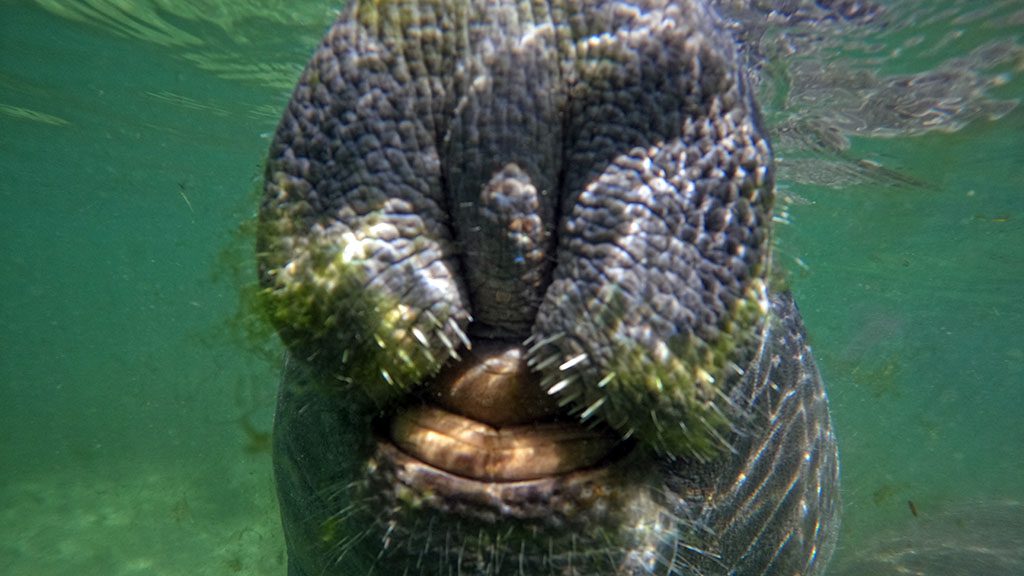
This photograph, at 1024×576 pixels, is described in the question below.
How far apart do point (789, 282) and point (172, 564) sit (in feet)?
45.3

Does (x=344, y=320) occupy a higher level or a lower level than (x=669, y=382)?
higher

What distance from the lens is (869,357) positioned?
61.6 metres

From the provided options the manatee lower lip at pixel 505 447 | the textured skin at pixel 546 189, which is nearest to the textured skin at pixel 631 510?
the manatee lower lip at pixel 505 447

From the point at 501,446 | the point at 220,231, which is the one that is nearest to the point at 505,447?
the point at 501,446

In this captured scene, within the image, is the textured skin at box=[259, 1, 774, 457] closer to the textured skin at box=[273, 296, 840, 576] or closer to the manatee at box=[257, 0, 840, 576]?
the manatee at box=[257, 0, 840, 576]

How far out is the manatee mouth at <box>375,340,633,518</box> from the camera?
1.68m

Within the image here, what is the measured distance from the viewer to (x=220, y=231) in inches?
982

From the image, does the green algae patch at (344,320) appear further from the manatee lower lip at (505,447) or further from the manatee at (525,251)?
the manatee lower lip at (505,447)

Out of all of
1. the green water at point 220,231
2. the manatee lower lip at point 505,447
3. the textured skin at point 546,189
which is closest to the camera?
the textured skin at point 546,189

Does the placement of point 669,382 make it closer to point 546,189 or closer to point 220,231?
point 546,189

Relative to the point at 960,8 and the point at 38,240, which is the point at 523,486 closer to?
the point at 960,8

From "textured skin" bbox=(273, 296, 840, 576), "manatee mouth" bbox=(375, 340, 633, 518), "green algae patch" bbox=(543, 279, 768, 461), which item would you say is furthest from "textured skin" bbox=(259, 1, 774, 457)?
"textured skin" bbox=(273, 296, 840, 576)

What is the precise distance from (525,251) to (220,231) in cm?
2593

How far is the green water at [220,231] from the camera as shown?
10.8m
